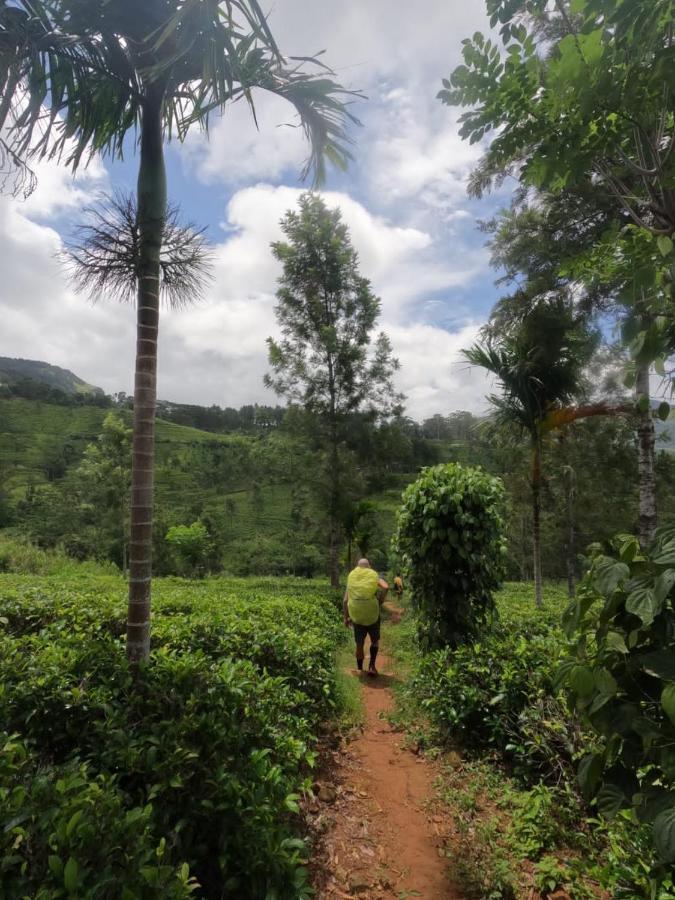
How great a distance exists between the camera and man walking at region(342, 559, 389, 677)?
234 inches

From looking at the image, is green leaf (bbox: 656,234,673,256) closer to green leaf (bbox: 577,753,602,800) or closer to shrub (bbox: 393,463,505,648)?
green leaf (bbox: 577,753,602,800)

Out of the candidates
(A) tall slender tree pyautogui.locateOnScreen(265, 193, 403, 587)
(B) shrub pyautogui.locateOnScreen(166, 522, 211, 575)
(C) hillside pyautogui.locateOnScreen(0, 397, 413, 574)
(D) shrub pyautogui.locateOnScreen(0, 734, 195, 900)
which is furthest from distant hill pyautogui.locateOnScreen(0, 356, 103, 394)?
(D) shrub pyautogui.locateOnScreen(0, 734, 195, 900)

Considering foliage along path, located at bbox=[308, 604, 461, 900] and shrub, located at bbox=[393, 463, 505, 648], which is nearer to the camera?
foliage along path, located at bbox=[308, 604, 461, 900]

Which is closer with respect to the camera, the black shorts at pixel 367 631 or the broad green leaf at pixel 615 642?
the broad green leaf at pixel 615 642

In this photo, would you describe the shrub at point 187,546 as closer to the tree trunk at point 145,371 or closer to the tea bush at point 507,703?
the tea bush at point 507,703

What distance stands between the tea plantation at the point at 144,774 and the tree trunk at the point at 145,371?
14.5 inches

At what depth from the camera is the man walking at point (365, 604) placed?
5938 millimetres

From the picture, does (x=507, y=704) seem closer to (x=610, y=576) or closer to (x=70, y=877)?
(x=610, y=576)

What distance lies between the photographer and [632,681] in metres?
1.32

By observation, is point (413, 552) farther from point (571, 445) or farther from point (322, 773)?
point (571, 445)

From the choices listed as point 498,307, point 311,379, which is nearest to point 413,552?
point 498,307

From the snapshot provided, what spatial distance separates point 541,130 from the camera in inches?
66.5

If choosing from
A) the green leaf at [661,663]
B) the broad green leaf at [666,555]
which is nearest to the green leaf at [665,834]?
the green leaf at [661,663]

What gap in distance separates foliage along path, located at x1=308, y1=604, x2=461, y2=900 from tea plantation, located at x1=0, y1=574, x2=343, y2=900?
304mm
